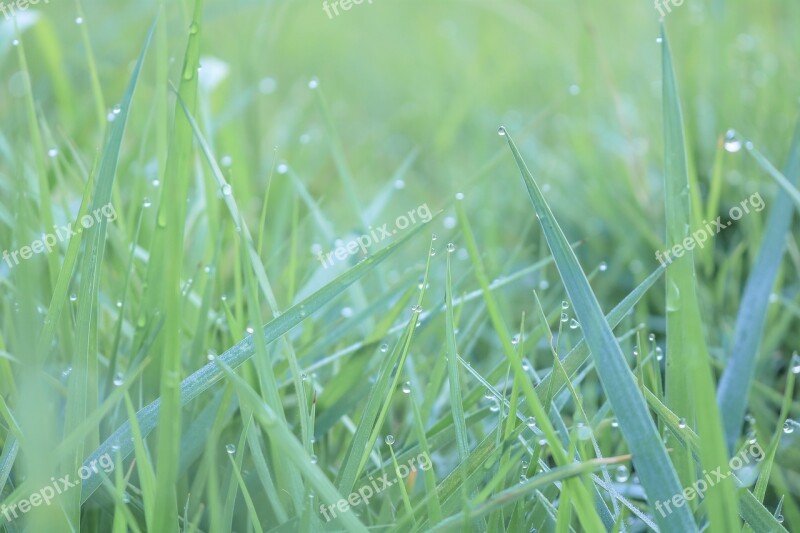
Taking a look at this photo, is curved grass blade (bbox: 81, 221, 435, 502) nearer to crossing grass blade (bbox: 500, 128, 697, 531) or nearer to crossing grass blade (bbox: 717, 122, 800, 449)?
crossing grass blade (bbox: 500, 128, 697, 531)

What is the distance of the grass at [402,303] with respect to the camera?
19.7 inches

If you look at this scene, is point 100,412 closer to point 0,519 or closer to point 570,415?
point 0,519

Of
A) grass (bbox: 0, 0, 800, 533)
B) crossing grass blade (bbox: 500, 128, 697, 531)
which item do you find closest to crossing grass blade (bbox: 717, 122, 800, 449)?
grass (bbox: 0, 0, 800, 533)

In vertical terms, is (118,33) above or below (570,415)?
above

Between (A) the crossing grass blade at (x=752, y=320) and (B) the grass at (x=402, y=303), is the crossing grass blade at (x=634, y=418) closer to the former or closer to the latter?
(B) the grass at (x=402, y=303)

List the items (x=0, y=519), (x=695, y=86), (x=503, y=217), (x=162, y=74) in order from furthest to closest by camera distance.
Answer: (x=695, y=86)
(x=503, y=217)
(x=162, y=74)
(x=0, y=519)

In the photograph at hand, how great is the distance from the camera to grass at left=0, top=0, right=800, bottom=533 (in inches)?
19.7

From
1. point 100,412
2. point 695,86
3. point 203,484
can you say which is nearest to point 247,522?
point 203,484

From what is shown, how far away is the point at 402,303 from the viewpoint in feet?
2.45

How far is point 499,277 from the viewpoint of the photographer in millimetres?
829

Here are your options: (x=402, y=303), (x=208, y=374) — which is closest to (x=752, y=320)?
(x=402, y=303)

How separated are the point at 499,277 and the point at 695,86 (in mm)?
759

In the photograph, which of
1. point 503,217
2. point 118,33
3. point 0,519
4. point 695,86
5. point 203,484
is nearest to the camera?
point 0,519

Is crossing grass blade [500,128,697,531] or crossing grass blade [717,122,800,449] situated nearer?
crossing grass blade [500,128,697,531]
